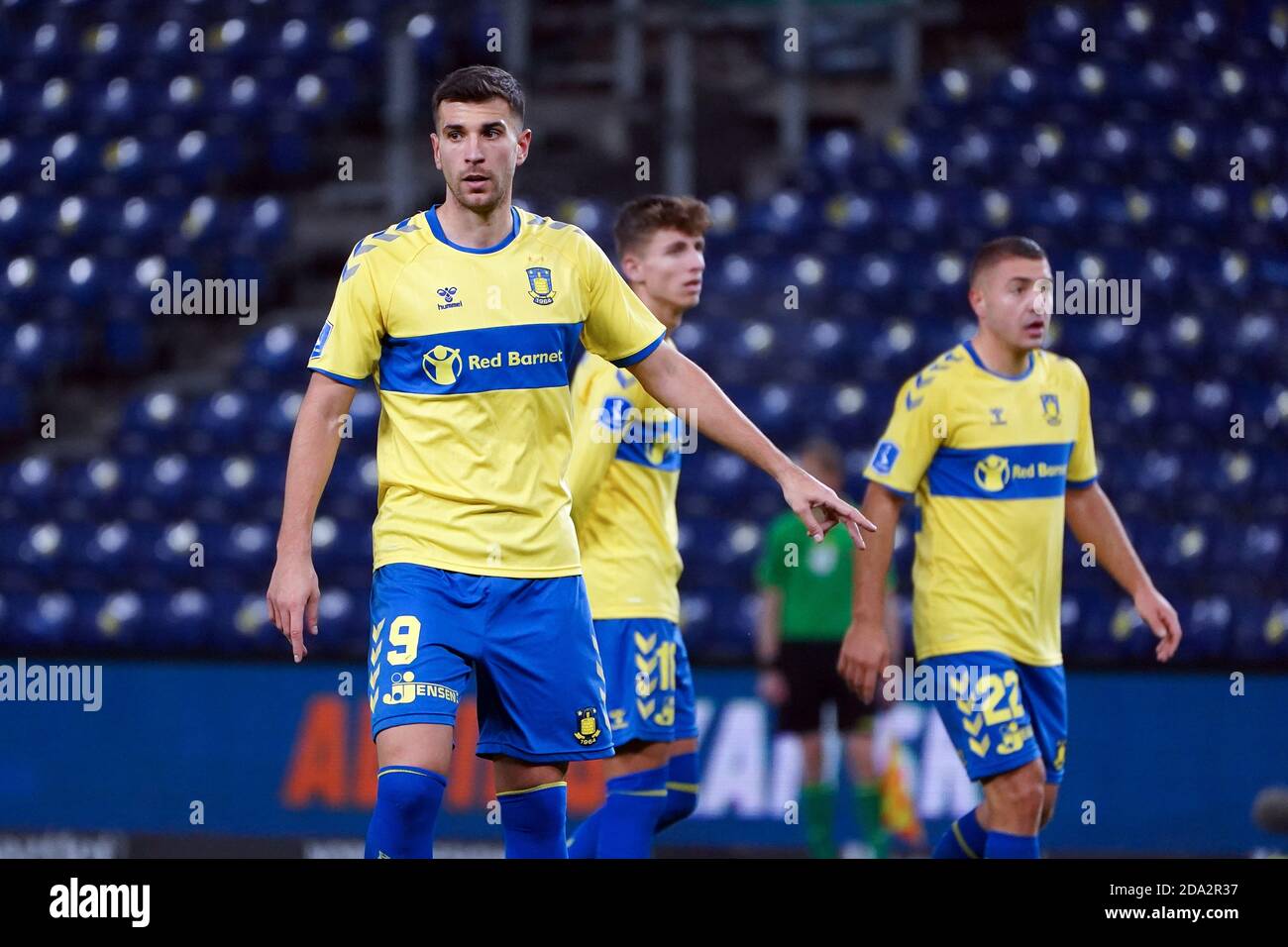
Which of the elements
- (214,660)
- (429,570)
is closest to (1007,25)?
(214,660)

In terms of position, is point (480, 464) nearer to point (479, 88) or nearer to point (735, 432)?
point (735, 432)

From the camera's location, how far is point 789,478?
4.42 m

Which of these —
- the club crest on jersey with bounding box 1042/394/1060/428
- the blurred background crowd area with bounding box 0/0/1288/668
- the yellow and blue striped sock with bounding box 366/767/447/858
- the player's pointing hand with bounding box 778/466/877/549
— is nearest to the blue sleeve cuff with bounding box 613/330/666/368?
the player's pointing hand with bounding box 778/466/877/549

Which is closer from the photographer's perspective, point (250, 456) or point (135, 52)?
point (250, 456)

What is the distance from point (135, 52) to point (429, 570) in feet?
30.9

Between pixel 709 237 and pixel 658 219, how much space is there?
558 cm

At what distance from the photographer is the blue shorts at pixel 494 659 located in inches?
168

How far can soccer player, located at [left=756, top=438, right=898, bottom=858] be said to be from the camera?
882 centimetres

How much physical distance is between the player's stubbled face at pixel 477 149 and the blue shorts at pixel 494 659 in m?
0.89

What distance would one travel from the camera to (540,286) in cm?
452

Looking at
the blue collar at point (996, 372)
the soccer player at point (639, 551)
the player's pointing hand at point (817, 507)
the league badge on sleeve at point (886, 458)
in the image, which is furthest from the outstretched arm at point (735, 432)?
the blue collar at point (996, 372)

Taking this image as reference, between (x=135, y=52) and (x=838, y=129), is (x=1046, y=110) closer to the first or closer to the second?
(x=838, y=129)
